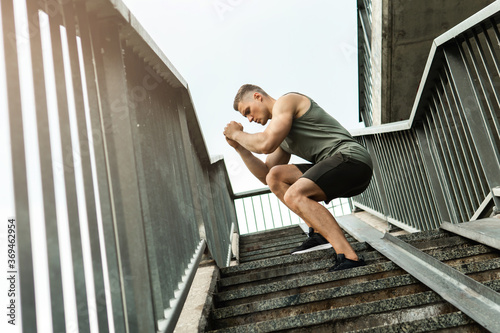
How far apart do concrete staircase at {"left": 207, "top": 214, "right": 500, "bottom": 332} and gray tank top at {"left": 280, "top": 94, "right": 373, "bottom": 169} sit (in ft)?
2.17

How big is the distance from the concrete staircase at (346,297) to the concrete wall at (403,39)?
3887mm

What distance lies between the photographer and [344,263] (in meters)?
2.49

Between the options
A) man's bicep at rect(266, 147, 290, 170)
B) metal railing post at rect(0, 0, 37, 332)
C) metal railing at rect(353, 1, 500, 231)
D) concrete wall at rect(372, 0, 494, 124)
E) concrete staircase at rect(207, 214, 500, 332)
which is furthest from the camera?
concrete wall at rect(372, 0, 494, 124)

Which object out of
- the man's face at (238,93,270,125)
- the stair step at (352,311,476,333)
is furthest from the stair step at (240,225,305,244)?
the stair step at (352,311,476,333)

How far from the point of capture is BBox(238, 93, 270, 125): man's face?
10.4 feet

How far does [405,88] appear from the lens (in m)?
7.09

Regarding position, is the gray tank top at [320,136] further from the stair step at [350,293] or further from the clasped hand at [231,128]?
the stair step at [350,293]

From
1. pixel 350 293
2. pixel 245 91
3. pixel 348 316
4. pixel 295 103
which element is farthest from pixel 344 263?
pixel 245 91

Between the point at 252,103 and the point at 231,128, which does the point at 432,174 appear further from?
the point at 231,128

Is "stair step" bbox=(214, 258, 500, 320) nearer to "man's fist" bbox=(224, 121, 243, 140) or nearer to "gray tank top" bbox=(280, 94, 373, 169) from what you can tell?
"gray tank top" bbox=(280, 94, 373, 169)

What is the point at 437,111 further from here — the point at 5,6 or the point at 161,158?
the point at 5,6

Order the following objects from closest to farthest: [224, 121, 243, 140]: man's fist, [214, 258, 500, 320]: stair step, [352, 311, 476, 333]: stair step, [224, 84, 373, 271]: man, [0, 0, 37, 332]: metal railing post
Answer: [0, 0, 37, 332]: metal railing post → [352, 311, 476, 333]: stair step → [214, 258, 500, 320]: stair step → [224, 84, 373, 271]: man → [224, 121, 243, 140]: man's fist

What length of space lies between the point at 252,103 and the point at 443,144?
1.63 meters

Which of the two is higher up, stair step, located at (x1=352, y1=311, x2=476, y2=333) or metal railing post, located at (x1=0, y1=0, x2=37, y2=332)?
metal railing post, located at (x1=0, y1=0, x2=37, y2=332)
